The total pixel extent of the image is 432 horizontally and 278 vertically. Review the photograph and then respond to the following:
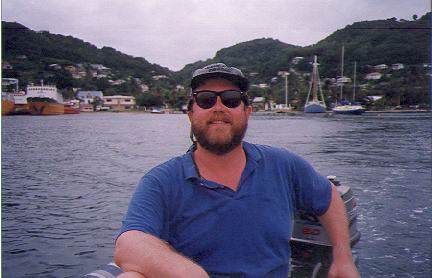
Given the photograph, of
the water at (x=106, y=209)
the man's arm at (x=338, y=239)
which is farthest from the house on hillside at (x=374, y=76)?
the man's arm at (x=338, y=239)

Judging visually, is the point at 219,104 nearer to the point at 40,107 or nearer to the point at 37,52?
the point at 37,52

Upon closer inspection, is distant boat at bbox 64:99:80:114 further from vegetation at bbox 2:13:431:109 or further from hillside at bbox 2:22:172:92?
hillside at bbox 2:22:172:92

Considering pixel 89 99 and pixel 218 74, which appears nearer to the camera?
pixel 218 74

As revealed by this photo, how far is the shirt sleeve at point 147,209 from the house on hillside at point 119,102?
105m

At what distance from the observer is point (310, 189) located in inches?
83.2

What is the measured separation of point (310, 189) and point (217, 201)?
1.86 feet

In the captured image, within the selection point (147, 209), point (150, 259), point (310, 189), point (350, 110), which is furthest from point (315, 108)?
point (150, 259)

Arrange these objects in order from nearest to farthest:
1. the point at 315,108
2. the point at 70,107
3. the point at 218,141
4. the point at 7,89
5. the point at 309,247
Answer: the point at 218,141, the point at 309,247, the point at 7,89, the point at 315,108, the point at 70,107

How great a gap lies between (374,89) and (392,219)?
65.9 meters

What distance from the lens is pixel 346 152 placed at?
16.7 metres

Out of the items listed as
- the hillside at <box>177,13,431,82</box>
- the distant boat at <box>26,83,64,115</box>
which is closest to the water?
the hillside at <box>177,13,431,82</box>

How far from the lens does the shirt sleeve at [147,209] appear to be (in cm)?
168

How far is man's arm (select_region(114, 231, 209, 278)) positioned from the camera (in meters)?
1.52

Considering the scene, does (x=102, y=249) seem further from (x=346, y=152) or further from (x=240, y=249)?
(x=346, y=152)
